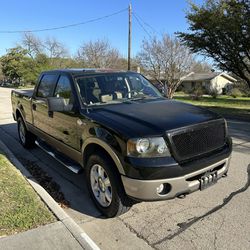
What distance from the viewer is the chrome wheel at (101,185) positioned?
378 cm

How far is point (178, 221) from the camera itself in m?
3.68

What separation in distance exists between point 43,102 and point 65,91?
0.95m

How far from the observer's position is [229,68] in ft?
55.9

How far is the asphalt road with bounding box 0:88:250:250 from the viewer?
10.7 feet

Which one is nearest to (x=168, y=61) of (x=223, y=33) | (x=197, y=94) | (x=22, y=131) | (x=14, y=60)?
(x=197, y=94)

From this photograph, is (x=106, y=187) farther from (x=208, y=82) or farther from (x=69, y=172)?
(x=208, y=82)

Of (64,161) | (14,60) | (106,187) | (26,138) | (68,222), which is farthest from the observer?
(14,60)

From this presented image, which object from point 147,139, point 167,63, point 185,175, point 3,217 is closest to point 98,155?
point 147,139

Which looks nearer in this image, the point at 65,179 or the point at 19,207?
the point at 19,207

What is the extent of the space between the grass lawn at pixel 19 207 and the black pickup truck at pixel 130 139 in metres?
0.71

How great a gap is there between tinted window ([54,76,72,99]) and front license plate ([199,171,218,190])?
2.37 meters

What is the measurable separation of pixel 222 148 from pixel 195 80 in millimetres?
54176

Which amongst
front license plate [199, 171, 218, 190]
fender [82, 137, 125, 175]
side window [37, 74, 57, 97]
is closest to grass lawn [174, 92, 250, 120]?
side window [37, 74, 57, 97]

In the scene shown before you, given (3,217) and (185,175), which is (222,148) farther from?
(3,217)
